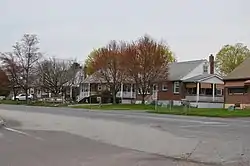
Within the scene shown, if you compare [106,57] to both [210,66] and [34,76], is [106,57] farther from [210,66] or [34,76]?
[34,76]

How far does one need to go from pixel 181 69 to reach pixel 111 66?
10.3 metres

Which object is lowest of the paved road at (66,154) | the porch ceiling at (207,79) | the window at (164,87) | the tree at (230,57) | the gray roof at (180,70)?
the paved road at (66,154)

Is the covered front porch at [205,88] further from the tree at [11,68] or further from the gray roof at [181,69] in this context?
the tree at [11,68]

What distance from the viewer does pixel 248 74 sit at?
170ft

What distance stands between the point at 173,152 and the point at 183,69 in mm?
53918

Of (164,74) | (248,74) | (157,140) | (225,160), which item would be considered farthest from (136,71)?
(225,160)

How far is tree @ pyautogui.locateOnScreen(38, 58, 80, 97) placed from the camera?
87.6 meters

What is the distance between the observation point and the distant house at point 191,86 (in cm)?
6081

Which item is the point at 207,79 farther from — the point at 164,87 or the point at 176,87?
the point at 164,87

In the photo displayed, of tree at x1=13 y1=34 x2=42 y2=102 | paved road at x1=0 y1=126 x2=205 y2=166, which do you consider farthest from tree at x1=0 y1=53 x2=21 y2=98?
paved road at x1=0 y1=126 x2=205 y2=166

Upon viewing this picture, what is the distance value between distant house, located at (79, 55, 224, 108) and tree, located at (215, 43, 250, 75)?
22.1 metres

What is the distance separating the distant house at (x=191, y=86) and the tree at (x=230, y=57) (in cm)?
2209

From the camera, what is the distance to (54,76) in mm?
87375

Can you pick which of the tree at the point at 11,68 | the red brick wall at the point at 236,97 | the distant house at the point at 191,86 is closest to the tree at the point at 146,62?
the distant house at the point at 191,86
